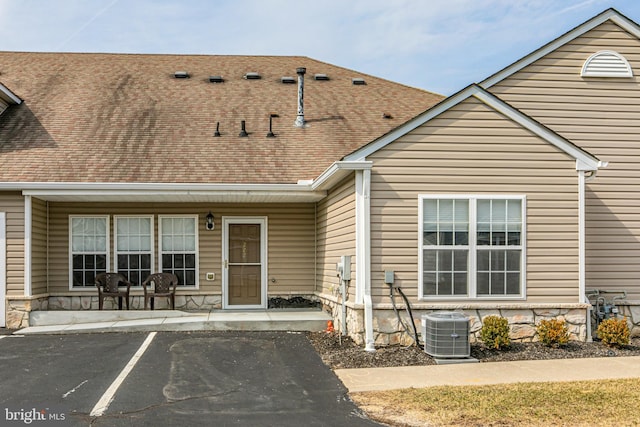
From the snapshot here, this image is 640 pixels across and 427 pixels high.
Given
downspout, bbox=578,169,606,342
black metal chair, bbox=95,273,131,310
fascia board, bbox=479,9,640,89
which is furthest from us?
black metal chair, bbox=95,273,131,310

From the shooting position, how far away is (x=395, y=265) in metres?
10.6

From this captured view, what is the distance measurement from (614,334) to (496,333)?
2.01m

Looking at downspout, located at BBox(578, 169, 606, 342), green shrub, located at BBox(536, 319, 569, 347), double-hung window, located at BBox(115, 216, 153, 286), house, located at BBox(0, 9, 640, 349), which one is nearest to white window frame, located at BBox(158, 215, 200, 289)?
house, located at BBox(0, 9, 640, 349)

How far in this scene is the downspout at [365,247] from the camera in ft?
34.2

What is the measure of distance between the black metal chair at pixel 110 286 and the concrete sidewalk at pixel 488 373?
6.37 meters

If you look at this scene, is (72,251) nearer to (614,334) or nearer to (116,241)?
(116,241)

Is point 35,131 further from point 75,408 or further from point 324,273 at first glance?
point 75,408

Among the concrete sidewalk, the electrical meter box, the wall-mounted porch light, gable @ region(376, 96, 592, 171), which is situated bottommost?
the concrete sidewalk

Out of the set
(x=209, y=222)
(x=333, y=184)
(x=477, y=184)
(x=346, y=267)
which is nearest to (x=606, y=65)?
(x=477, y=184)

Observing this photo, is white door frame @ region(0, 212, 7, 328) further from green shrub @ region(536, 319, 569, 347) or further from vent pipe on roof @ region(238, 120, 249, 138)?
Result: green shrub @ region(536, 319, 569, 347)

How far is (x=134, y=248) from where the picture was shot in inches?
566

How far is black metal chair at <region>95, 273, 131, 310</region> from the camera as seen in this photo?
13.9 m

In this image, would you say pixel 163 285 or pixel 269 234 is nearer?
pixel 163 285

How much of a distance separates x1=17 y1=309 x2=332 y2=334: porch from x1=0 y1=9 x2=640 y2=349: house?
505 mm
